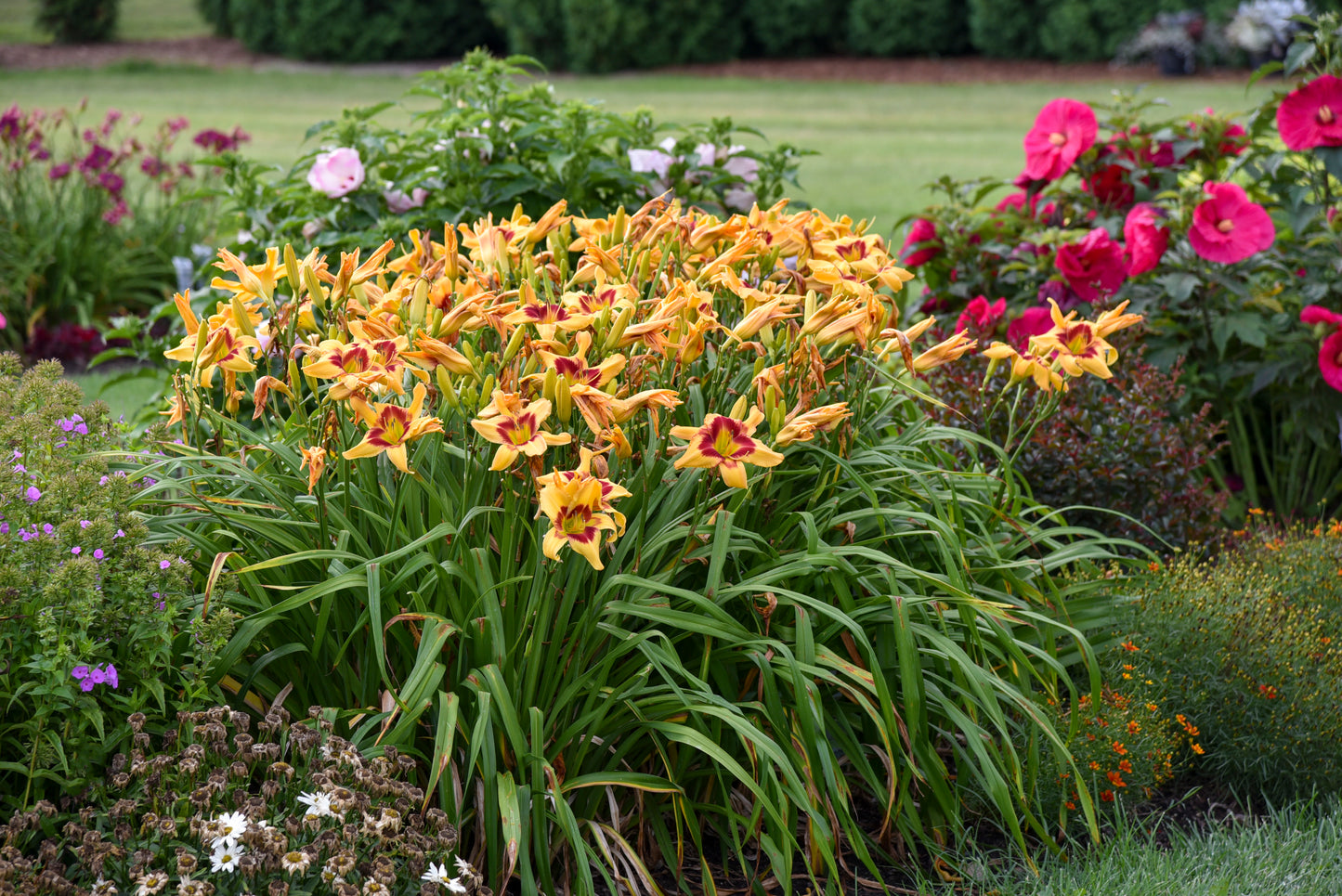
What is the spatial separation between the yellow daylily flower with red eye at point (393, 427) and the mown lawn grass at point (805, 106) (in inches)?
289

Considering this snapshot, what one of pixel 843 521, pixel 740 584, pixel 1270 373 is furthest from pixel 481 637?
pixel 1270 373

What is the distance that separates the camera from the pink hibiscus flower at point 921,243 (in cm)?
409

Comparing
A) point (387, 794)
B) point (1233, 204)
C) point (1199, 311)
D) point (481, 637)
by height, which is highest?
point (1233, 204)

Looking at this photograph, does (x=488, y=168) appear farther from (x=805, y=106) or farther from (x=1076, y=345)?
(x=805, y=106)

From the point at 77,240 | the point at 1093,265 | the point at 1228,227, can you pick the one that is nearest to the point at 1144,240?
the point at 1093,265

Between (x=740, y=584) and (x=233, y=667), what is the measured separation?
3.04 feet

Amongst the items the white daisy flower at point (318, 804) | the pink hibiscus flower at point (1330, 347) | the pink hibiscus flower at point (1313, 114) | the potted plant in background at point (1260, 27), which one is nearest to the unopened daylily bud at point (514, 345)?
the white daisy flower at point (318, 804)

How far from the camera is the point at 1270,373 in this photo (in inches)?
145

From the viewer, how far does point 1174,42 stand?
1897 centimetres

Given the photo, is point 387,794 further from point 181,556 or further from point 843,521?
point 843,521

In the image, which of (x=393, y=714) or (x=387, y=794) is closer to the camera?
(x=387, y=794)

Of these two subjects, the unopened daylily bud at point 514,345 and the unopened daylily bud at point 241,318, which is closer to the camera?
the unopened daylily bud at point 514,345

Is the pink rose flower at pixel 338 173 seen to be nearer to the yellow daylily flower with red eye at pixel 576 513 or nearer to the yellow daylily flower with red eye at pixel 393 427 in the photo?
the yellow daylily flower with red eye at pixel 393 427

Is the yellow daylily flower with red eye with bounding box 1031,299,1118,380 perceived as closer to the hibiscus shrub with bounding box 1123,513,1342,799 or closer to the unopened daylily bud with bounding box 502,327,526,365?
the hibiscus shrub with bounding box 1123,513,1342,799
